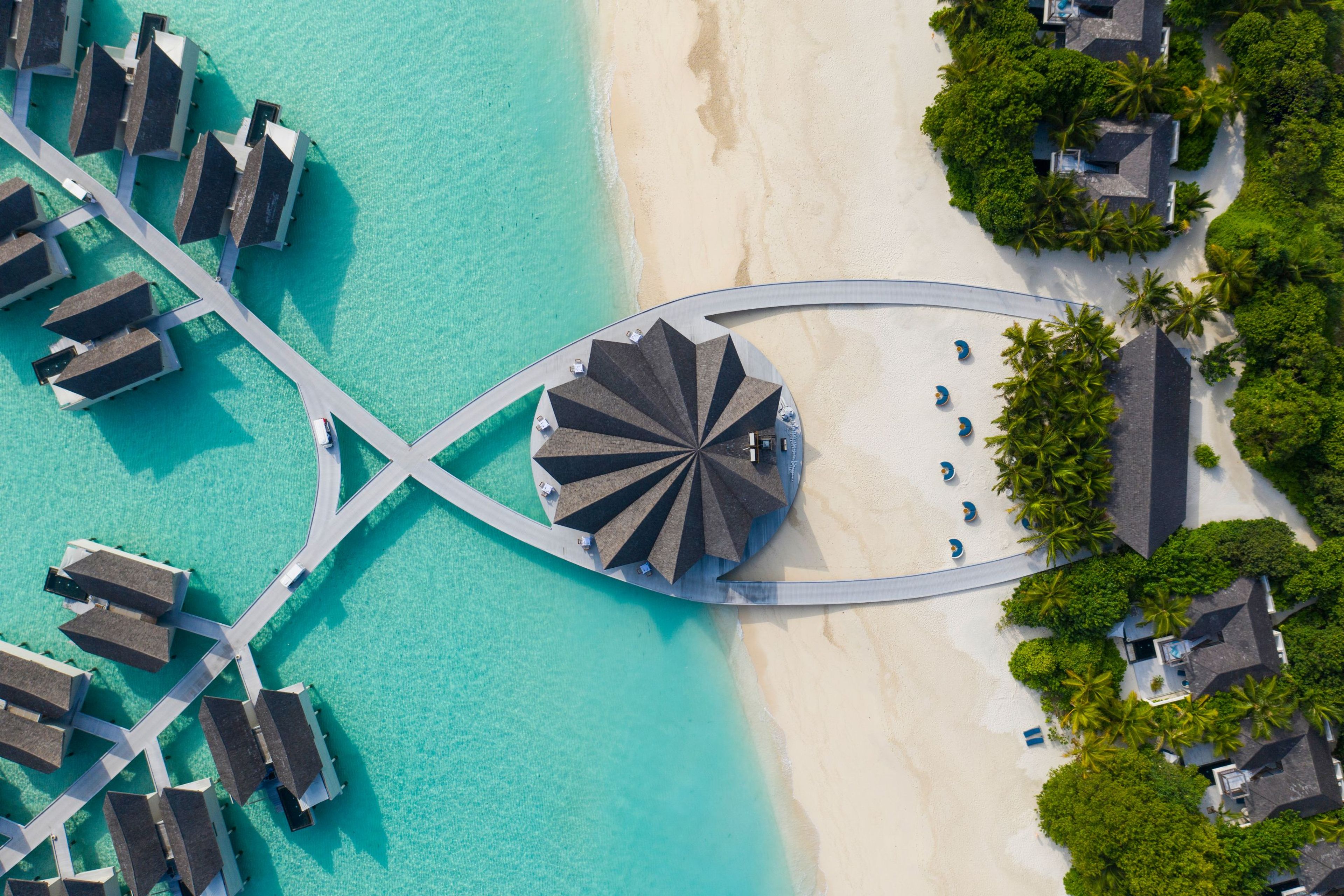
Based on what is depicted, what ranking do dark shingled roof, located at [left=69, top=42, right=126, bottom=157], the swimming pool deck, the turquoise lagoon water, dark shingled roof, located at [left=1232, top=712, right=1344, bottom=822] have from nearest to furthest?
dark shingled roof, located at [left=1232, top=712, right=1344, bottom=822] → dark shingled roof, located at [left=69, top=42, right=126, bottom=157] → the swimming pool deck → the turquoise lagoon water

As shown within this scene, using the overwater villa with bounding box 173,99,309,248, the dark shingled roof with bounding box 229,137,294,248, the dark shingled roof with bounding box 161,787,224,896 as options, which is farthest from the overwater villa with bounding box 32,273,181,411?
the dark shingled roof with bounding box 161,787,224,896

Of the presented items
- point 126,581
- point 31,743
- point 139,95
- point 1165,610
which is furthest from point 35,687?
point 1165,610

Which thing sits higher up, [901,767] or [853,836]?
[901,767]

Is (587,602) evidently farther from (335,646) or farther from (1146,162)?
(1146,162)

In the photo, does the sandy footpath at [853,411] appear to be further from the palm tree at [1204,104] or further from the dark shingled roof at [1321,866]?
the dark shingled roof at [1321,866]

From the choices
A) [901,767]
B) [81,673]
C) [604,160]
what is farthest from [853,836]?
[81,673]

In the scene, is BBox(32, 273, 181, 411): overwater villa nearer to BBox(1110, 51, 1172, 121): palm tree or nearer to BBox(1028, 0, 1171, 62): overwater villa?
BBox(1028, 0, 1171, 62): overwater villa
